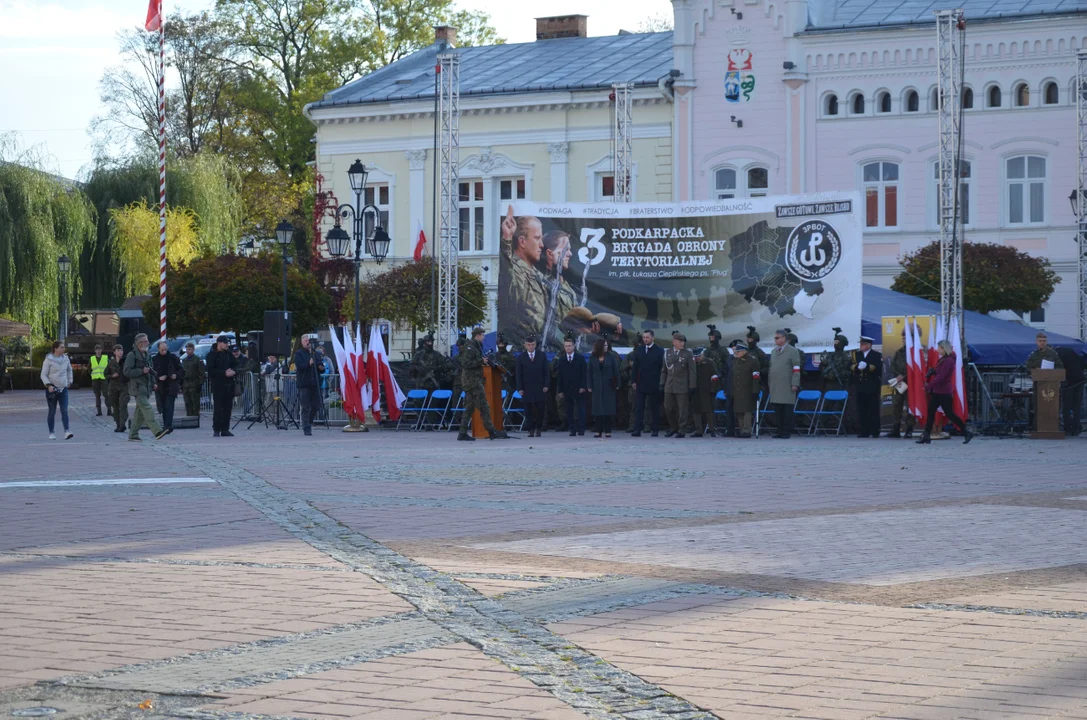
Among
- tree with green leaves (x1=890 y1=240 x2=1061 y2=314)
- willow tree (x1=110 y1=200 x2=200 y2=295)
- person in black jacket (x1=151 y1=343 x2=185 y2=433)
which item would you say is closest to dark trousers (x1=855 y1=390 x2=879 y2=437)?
tree with green leaves (x1=890 y1=240 x2=1061 y2=314)

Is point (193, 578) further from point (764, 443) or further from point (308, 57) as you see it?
point (308, 57)

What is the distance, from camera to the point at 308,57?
5562cm

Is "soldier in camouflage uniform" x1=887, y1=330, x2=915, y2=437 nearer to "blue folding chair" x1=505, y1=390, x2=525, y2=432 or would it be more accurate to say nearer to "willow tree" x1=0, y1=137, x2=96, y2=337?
"blue folding chair" x1=505, y1=390, x2=525, y2=432

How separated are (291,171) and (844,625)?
173 feet

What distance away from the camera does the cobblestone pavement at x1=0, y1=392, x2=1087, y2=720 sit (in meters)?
6.22

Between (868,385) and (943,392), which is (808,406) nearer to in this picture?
(868,385)

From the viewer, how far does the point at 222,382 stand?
26125 millimetres

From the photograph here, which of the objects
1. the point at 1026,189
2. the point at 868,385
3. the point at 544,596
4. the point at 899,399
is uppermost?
the point at 1026,189

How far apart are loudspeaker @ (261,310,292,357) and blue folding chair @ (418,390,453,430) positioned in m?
4.51

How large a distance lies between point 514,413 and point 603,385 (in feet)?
10.4

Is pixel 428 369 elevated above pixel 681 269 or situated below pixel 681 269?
below

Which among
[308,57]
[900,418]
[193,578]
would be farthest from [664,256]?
[308,57]

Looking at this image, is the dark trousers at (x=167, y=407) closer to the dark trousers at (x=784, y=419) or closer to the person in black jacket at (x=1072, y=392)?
the dark trousers at (x=784, y=419)

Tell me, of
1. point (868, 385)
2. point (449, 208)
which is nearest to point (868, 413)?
point (868, 385)
